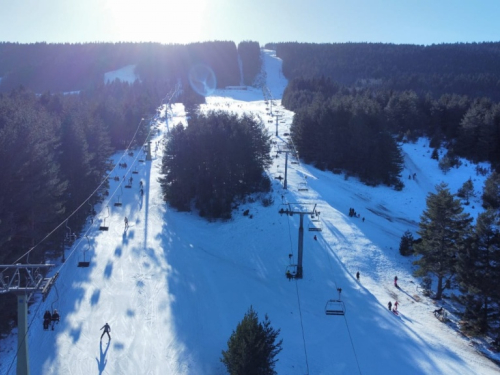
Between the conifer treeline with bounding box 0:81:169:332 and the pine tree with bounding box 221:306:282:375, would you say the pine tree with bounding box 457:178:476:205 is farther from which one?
the pine tree with bounding box 221:306:282:375

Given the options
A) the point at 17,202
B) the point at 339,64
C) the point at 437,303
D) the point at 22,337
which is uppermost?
the point at 339,64

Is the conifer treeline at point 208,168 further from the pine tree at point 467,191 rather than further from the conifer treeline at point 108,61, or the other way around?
the conifer treeline at point 108,61

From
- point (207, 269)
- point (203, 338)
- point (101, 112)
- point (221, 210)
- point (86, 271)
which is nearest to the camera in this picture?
Answer: point (203, 338)

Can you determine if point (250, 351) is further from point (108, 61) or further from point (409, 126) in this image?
point (108, 61)

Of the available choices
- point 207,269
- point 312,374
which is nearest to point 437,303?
point 312,374

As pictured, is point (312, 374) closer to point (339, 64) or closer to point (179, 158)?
point (179, 158)

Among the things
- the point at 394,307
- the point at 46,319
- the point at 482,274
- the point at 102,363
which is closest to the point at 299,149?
the point at 394,307

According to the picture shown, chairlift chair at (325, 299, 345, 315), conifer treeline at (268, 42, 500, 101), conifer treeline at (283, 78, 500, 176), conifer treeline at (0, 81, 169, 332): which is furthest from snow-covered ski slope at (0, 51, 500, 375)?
conifer treeline at (268, 42, 500, 101)
